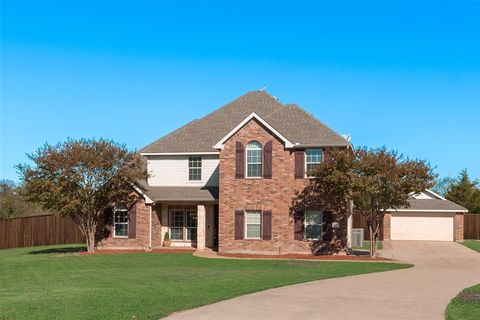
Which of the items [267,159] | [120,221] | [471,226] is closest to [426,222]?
[471,226]

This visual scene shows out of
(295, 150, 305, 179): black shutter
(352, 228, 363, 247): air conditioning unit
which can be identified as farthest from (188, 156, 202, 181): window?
(352, 228, 363, 247): air conditioning unit

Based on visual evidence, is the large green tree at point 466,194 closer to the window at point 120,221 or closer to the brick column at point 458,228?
the brick column at point 458,228

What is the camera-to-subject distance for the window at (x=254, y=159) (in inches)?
1222

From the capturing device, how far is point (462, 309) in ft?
42.5

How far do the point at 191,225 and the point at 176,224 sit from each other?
0.93 metres

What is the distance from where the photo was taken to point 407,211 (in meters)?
44.1

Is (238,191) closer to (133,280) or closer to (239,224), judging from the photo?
(239,224)

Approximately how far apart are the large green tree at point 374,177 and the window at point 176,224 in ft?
33.3

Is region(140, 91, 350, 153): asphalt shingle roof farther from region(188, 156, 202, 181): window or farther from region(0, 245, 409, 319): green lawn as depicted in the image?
region(0, 245, 409, 319): green lawn

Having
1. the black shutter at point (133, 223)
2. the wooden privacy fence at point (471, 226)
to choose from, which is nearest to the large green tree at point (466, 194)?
the wooden privacy fence at point (471, 226)

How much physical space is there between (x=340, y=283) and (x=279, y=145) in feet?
45.4

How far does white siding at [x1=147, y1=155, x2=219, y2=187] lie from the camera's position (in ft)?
113

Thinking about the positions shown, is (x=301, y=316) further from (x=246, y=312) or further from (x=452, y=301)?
(x=452, y=301)

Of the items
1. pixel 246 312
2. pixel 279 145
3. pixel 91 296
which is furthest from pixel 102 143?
pixel 246 312
